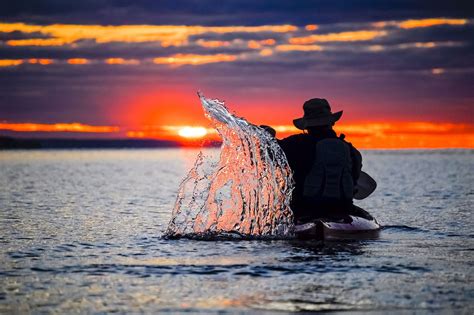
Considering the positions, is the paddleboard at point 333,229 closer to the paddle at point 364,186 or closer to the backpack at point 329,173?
the backpack at point 329,173

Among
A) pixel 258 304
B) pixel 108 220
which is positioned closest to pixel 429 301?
pixel 258 304

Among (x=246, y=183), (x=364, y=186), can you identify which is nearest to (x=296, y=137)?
(x=246, y=183)

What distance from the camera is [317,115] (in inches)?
757

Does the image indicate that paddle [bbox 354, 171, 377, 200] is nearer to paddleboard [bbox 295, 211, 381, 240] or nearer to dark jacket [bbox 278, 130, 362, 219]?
paddleboard [bbox 295, 211, 381, 240]

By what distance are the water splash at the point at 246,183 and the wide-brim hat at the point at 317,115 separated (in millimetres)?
720

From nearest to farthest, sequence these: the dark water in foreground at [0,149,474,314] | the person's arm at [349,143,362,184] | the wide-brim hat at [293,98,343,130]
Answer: the dark water in foreground at [0,149,474,314], the wide-brim hat at [293,98,343,130], the person's arm at [349,143,362,184]

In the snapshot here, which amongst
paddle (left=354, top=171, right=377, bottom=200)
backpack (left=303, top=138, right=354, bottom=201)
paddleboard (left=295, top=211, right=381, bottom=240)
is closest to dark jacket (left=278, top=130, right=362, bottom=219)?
backpack (left=303, top=138, right=354, bottom=201)

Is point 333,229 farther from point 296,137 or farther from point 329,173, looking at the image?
point 296,137

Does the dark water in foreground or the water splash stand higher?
the water splash

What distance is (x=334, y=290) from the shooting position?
1381 centimetres

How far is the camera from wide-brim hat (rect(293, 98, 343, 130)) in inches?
756

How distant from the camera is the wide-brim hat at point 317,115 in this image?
1920 centimetres

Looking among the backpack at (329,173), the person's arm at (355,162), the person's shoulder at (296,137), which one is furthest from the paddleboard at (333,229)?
the person's shoulder at (296,137)

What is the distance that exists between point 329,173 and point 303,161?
21.4 inches
